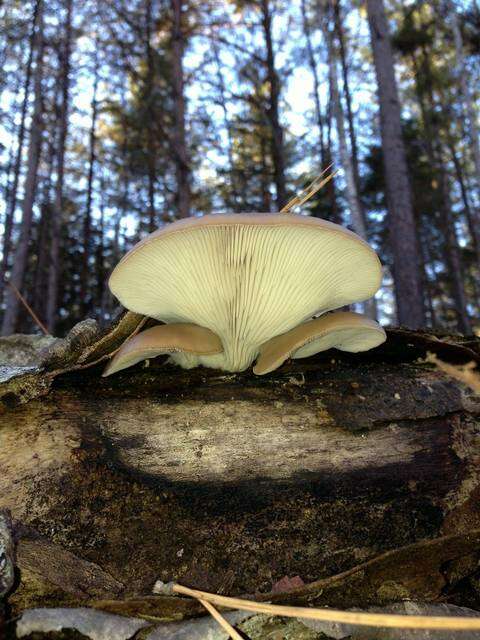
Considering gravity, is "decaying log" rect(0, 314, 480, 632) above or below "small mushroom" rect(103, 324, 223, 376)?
below

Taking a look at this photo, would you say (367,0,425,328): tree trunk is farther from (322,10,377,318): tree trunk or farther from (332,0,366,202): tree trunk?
(332,0,366,202): tree trunk

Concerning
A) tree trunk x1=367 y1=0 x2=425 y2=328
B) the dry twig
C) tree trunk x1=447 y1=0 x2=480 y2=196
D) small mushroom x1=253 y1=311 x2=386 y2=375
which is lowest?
the dry twig

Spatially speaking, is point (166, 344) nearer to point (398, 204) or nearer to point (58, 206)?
point (398, 204)

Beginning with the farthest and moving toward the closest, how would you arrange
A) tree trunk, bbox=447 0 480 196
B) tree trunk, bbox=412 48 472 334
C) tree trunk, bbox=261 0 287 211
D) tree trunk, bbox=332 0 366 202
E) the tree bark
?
tree trunk, bbox=412 48 472 334, the tree bark, tree trunk, bbox=332 0 366 202, tree trunk, bbox=447 0 480 196, tree trunk, bbox=261 0 287 211

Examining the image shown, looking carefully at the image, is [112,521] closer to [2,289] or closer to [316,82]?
[2,289]

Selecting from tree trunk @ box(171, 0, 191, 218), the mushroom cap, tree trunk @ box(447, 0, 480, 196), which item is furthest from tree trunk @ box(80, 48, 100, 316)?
the mushroom cap

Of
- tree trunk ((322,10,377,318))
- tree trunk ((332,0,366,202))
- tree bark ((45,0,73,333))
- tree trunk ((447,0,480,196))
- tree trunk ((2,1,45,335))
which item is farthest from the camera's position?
tree bark ((45,0,73,333))

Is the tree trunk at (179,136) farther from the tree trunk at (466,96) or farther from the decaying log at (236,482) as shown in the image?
the tree trunk at (466,96)
